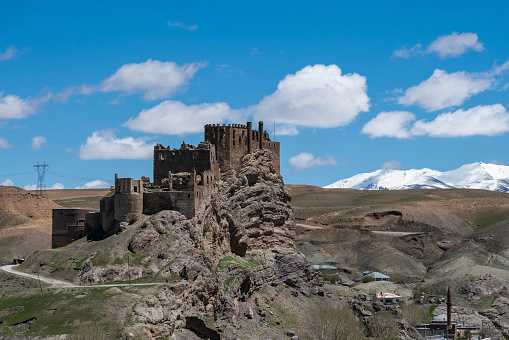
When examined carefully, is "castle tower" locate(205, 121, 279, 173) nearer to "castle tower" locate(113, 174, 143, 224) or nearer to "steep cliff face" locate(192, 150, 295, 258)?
"steep cliff face" locate(192, 150, 295, 258)

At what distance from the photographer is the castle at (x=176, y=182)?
93812mm

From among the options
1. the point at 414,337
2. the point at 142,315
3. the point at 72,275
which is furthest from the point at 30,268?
the point at 414,337

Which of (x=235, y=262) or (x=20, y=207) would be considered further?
(x=20, y=207)

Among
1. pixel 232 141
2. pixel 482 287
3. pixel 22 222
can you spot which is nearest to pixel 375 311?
pixel 232 141

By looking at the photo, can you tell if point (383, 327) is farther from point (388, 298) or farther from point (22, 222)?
point (22, 222)

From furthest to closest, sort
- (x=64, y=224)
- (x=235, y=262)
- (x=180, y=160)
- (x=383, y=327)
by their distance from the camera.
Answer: (x=64, y=224), (x=383, y=327), (x=235, y=262), (x=180, y=160)

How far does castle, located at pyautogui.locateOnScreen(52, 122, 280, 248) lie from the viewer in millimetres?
93812

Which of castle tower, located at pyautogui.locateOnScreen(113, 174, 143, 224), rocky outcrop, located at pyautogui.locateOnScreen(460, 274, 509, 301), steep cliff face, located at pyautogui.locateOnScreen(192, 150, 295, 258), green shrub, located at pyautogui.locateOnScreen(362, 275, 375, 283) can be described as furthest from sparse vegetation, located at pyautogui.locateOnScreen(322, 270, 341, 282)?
castle tower, located at pyautogui.locateOnScreen(113, 174, 143, 224)

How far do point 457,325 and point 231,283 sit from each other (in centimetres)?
4409

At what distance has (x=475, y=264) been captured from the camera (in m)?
171

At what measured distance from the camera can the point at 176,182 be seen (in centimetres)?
9856

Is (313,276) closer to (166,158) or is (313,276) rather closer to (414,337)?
(414,337)

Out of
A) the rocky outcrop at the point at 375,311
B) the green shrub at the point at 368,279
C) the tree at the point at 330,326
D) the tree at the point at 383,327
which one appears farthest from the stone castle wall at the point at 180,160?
the green shrub at the point at 368,279

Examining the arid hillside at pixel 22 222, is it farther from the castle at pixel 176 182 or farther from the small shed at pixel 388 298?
the small shed at pixel 388 298
